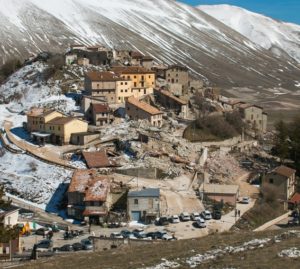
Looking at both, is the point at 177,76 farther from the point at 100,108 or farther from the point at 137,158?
the point at 137,158

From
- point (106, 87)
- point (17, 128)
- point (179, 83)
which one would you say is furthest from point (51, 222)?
point (179, 83)

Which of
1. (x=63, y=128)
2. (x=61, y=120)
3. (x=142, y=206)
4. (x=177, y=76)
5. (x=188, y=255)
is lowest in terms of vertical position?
(x=142, y=206)

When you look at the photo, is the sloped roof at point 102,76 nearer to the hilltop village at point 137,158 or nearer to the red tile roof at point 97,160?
the hilltop village at point 137,158

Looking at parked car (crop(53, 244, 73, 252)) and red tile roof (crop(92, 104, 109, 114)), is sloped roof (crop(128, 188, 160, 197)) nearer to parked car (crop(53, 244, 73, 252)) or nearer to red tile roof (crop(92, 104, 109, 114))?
parked car (crop(53, 244, 73, 252))

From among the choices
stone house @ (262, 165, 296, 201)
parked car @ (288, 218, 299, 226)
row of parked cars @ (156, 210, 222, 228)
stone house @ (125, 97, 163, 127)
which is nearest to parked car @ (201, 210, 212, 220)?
row of parked cars @ (156, 210, 222, 228)

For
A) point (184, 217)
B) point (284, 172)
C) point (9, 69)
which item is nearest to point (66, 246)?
point (184, 217)

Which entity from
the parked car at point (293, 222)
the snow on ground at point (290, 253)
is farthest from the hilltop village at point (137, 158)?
the snow on ground at point (290, 253)
